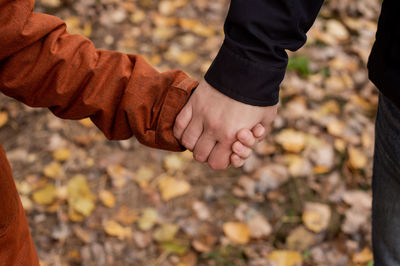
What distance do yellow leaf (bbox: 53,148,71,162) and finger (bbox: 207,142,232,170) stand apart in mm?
1544

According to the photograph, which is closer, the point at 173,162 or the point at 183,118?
the point at 183,118

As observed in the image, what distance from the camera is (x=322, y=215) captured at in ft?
7.80

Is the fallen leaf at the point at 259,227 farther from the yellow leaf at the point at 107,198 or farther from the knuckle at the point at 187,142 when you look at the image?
the knuckle at the point at 187,142

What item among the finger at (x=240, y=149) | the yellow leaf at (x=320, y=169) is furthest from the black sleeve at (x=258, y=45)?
the yellow leaf at (x=320, y=169)

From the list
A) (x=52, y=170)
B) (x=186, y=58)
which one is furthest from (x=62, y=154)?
(x=186, y=58)

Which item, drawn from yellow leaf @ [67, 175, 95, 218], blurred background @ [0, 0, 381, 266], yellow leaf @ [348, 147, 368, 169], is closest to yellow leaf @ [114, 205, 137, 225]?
blurred background @ [0, 0, 381, 266]

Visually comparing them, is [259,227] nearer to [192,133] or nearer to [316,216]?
[316,216]

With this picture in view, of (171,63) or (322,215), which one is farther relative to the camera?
(171,63)

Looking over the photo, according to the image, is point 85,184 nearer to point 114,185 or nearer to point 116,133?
point 114,185

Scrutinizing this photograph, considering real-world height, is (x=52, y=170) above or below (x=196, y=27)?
below

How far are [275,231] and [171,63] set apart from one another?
1429 mm

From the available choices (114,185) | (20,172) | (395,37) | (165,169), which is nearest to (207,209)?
(165,169)

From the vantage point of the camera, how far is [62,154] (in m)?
2.71

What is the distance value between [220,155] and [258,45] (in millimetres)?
346
